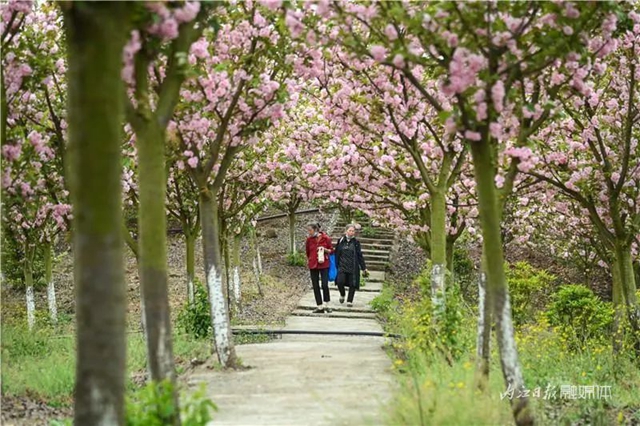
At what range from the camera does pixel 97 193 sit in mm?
3744

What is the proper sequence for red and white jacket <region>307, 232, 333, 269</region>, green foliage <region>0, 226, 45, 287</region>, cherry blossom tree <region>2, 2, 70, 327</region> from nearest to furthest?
cherry blossom tree <region>2, 2, 70, 327</region>, red and white jacket <region>307, 232, 333, 269</region>, green foliage <region>0, 226, 45, 287</region>

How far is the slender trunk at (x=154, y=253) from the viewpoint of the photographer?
593cm

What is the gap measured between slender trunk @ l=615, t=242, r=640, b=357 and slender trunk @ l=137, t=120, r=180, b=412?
318 inches

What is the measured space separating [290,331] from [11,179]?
270 inches

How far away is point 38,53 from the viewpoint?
314 inches

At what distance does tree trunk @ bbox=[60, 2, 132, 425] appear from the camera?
3684 mm

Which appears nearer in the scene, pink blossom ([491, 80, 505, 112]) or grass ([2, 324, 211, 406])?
pink blossom ([491, 80, 505, 112])

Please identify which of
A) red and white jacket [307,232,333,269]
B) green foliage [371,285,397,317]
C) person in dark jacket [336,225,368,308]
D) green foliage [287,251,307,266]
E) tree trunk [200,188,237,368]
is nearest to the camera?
tree trunk [200,188,237,368]

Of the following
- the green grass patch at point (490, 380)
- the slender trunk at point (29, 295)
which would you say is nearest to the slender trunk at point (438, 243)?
the green grass patch at point (490, 380)

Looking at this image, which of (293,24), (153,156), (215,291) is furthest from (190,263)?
(153,156)

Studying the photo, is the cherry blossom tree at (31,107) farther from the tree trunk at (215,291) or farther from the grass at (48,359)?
the tree trunk at (215,291)

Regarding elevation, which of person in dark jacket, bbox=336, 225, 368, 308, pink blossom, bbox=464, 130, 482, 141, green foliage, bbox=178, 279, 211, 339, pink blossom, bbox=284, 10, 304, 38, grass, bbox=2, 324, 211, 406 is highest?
pink blossom, bbox=284, 10, 304, 38

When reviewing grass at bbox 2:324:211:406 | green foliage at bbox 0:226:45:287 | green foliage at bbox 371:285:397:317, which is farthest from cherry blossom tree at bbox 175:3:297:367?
green foliage at bbox 0:226:45:287

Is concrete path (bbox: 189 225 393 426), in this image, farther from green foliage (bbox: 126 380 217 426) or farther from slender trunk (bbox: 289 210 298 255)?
slender trunk (bbox: 289 210 298 255)
